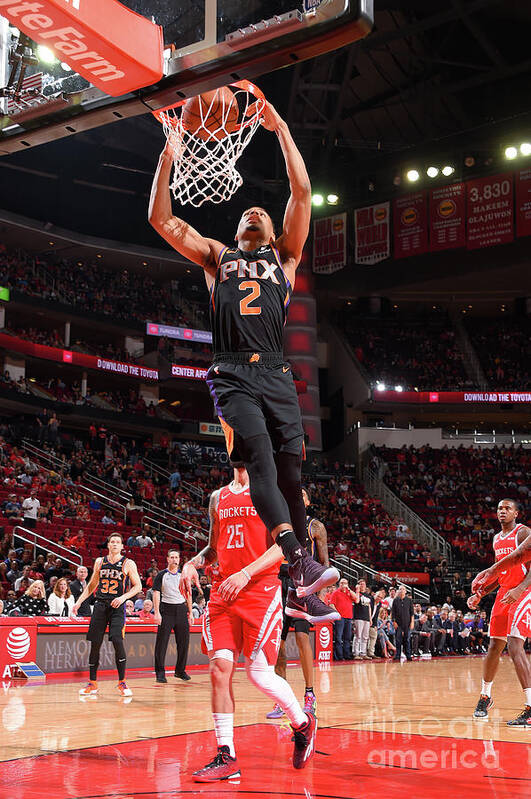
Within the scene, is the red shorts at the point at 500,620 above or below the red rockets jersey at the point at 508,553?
below

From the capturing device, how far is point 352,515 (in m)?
33.1

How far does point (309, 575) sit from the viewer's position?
4.38m

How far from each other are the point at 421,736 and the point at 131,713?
10.7 ft

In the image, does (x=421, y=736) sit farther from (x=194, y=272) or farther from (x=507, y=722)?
(x=194, y=272)

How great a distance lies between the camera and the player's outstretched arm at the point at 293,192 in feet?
16.1

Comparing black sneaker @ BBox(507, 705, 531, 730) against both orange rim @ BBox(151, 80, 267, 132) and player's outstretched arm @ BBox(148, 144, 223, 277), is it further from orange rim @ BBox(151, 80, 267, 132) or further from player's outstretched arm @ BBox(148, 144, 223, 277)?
orange rim @ BBox(151, 80, 267, 132)

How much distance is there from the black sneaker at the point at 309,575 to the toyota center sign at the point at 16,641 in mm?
9799

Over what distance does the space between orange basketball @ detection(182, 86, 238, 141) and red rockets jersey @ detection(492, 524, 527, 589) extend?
18.4 feet

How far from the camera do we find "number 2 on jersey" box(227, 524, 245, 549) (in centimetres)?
608

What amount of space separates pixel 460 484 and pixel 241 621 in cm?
3154

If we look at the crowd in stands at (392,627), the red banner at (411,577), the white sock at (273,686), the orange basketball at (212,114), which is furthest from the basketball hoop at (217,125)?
the red banner at (411,577)

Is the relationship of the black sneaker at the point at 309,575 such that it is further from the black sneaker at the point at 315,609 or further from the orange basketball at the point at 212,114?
the orange basketball at the point at 212,114

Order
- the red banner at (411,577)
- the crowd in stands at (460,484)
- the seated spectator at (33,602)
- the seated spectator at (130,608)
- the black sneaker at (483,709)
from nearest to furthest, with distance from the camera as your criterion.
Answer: the black sneaker at (483,709), the seated spectator at (33,602), the seated spectator at (130,608), the red banner at (411,577), the crowd in stands at (460,484)

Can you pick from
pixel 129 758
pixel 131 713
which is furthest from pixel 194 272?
pixel 129 758
